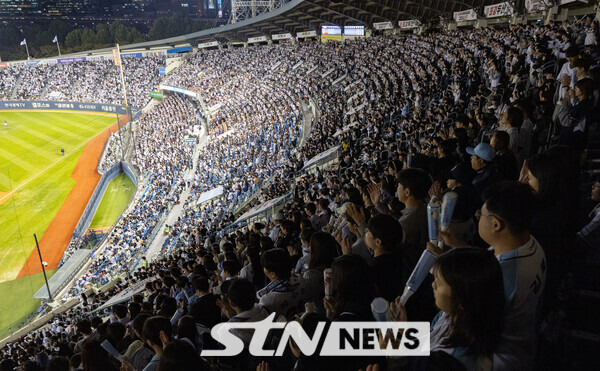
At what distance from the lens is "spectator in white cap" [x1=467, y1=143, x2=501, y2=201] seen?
13.4 feet

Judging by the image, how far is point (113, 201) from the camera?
2962 centimetres

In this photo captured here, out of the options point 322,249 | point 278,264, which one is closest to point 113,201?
point 278,264

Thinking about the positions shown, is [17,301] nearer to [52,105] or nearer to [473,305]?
[473,305]

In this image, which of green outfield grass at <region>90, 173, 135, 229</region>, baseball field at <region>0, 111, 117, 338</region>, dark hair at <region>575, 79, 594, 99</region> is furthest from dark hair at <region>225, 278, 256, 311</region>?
green outfield grass at <region>90, 173, 135, 229</region>

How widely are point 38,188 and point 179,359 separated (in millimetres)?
34570

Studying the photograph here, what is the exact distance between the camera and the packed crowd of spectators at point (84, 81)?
54287mm

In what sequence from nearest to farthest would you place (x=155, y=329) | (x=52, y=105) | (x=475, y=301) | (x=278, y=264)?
(x=475, y=301)
(x=155, y=329)
(x=278, y=264)
(x=52, y=105)

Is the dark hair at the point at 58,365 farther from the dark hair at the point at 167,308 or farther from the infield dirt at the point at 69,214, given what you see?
the infield dirt at the point at 69,214

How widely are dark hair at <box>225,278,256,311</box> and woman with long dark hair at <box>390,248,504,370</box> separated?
69.5 inches

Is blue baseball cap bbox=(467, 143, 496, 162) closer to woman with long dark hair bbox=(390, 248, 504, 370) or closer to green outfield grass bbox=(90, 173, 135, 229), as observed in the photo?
woman with long dark hair bbox=(390, 248, 504, 370)

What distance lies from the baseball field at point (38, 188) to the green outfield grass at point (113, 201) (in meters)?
1.28

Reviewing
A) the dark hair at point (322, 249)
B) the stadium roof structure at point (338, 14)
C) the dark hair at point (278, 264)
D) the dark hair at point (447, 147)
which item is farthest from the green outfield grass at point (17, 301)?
the stadium roof structure at point (338, 14)

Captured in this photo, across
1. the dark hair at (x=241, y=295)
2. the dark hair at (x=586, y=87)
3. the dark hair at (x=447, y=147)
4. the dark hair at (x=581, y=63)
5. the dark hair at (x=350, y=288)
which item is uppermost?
the dark hair at (x=581, y=63)

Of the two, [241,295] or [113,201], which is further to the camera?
[113,201]
